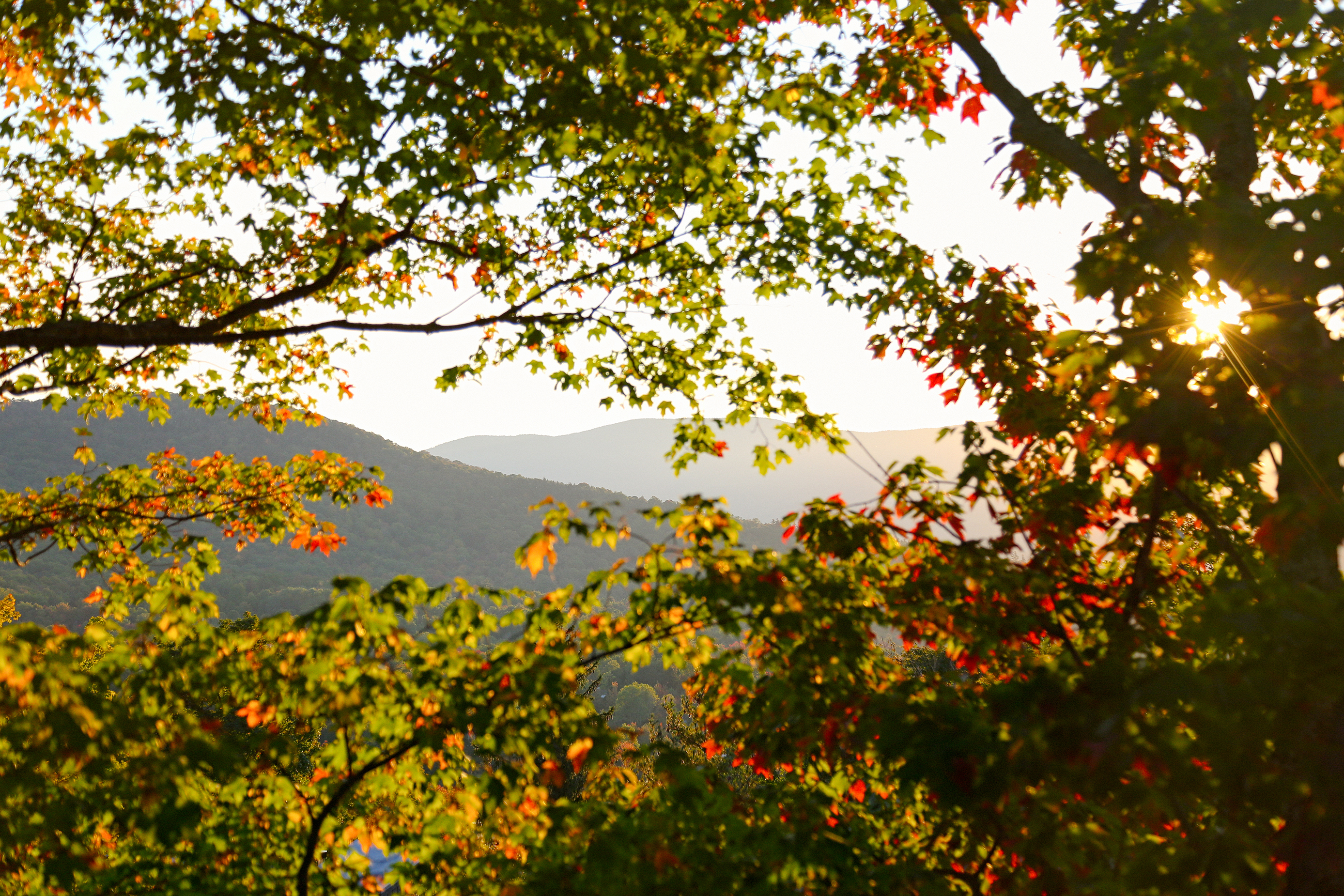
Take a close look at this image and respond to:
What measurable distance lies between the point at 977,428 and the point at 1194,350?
4.21 feet

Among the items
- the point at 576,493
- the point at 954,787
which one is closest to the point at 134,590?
the point at 954,787

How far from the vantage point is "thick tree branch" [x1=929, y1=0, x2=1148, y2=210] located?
11.8ft

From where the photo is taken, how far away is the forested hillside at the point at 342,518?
275 ft

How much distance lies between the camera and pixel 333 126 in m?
4.83

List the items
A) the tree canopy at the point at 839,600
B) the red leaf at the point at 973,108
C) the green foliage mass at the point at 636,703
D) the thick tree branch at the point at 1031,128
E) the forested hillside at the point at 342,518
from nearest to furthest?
the tree canopy at the point at 839,600
the thick tree branch at the point at 1031,128
the red leaf at the point at 973,108
the green foliage mass at the point at 636,703
the forested hillside at the point at 342,518

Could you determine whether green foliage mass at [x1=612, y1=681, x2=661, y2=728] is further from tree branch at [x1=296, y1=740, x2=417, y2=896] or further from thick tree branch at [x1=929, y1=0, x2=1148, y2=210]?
thick tree branch at [x1=929, y1=0, x2=1148, y2=210]

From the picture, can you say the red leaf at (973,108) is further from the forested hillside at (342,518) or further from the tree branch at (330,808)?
the forested hillside at (342,518)

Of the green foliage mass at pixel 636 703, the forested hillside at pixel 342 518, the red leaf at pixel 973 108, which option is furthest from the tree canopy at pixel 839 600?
the green foliage mass at pixel 636 703

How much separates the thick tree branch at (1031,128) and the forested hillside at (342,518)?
222ft

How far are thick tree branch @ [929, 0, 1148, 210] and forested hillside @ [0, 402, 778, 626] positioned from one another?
67517 mm

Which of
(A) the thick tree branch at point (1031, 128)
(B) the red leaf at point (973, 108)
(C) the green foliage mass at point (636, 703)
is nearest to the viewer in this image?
(A) the thick tree branch at point (1031, 128)

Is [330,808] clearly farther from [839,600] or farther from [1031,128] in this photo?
[1031,128]

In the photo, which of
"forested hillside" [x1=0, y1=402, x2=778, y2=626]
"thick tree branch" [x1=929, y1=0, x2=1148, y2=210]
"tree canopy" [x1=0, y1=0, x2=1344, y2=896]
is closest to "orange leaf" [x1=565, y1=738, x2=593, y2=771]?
"tree canopy" [x1=0, y1=0, x2=1344, y2=896]

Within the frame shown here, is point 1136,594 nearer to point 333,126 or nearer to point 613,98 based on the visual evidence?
point 613,98
